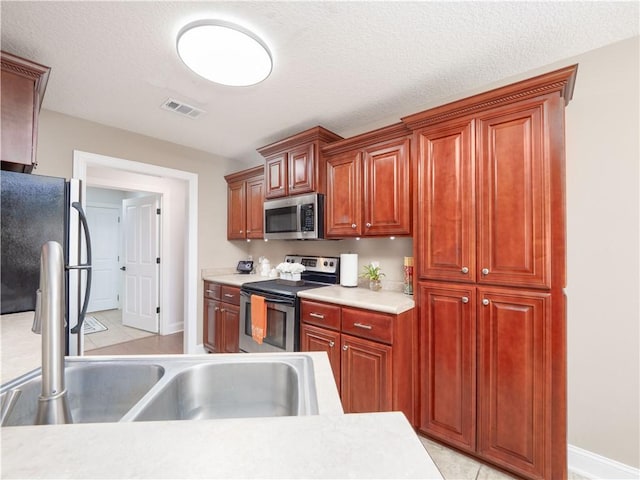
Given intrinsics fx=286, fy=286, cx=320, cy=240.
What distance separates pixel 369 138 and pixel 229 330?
7.72ft

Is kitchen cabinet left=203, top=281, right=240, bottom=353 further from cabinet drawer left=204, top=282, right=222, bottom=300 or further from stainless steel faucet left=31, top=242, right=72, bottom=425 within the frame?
stainless steel faucet left=31, top=242, right=72, bottom=425

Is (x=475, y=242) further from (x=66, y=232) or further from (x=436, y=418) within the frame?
(x=66, y=232)

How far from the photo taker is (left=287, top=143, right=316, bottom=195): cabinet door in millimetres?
2613

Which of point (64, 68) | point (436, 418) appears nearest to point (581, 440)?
point (436, 418)

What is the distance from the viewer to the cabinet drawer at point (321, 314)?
211cm

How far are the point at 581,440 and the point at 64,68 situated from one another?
3.89 metres

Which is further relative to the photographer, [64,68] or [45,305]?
[64,68]

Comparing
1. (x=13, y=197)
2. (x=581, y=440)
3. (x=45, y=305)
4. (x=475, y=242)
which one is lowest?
(x=581, y=440)

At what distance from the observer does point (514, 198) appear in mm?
1596

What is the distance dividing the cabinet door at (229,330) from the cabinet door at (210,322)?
119 millimetres

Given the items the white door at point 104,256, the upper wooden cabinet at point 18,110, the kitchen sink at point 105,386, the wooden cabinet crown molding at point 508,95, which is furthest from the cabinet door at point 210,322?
the white door at point 104,256

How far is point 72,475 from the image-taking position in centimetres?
43

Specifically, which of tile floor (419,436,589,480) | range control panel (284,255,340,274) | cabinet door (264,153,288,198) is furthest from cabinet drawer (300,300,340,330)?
cabinet door (264,153,288,198)

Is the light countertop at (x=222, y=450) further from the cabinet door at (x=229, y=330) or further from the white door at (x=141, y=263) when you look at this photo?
the white door at (x=141, y=263)
